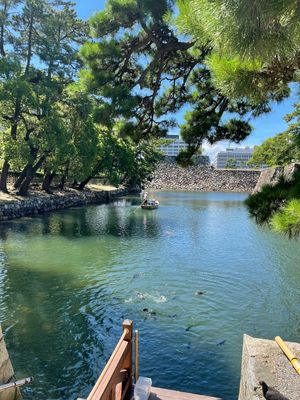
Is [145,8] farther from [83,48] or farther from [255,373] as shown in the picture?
[255,373]

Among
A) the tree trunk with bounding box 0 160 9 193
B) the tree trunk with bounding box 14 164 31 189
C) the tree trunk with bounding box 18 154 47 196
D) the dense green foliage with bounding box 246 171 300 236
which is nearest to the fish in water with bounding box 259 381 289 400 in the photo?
the dense green foliage with bounding box 246 171 300 236

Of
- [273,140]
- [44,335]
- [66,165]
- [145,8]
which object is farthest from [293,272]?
[273,140]

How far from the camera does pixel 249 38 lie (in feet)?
9.02

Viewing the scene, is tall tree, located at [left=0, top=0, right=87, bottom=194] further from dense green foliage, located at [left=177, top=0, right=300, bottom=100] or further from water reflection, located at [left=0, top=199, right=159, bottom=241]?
dense green foliage, located at [left=177, top=0, right=300, bottom=100]

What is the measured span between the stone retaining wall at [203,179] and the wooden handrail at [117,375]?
69853 millimetres

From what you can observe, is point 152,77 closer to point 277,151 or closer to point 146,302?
point 146,302

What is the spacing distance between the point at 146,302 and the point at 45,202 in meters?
19.7

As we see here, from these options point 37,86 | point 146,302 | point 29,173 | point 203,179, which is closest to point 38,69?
point 37,86

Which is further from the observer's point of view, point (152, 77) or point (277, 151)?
point (277, 151)

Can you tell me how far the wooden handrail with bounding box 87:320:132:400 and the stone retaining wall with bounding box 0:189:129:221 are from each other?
1929 centimetres

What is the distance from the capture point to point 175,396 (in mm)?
4832

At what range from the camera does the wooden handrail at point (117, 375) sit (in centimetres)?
358

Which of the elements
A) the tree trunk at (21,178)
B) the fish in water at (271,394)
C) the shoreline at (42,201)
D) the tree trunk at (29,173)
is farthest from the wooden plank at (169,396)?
the tree trunk at (21,178)

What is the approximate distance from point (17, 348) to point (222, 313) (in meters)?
5.11
